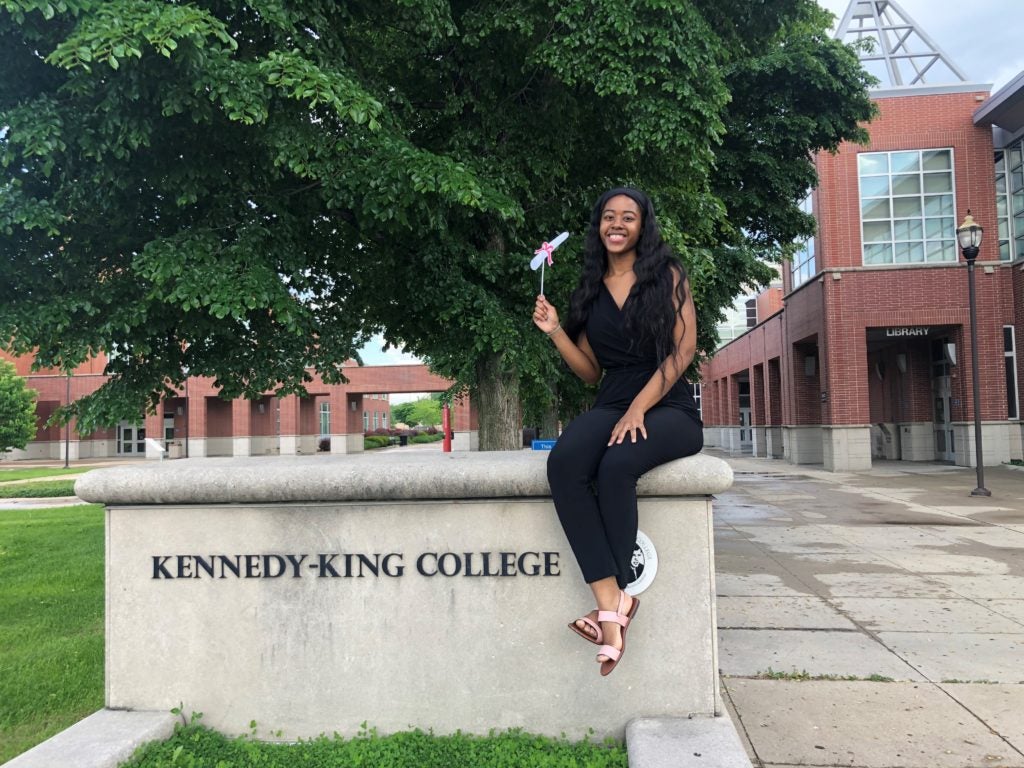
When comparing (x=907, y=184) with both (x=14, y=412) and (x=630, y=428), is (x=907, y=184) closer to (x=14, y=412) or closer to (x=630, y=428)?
(x=630, y=428)

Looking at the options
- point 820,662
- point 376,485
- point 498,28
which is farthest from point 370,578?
point 498,28

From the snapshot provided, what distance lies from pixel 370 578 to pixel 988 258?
74.1ft

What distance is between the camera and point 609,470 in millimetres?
2678

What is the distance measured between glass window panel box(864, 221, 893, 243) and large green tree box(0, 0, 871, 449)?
13624 millimetres

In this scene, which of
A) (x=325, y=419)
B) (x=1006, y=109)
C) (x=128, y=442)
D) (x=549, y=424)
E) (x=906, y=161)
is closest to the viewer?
(x=549, y=424)

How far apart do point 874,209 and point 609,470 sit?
21.8 m

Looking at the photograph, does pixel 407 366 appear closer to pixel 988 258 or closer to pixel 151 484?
pixel 988 258

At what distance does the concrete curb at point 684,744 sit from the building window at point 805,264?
21.6m

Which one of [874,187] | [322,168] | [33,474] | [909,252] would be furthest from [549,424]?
[33,474]

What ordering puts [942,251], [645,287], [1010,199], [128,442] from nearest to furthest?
[645,287]
[1010,199]
[942,251]
[128,442]

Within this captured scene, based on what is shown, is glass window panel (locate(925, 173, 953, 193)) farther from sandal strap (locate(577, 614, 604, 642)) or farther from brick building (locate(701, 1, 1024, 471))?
sandal strap (locate(577, 614, 604, 642))

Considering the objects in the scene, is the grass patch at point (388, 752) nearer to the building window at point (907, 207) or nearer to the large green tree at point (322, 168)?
the large green tree at point (322, 168)

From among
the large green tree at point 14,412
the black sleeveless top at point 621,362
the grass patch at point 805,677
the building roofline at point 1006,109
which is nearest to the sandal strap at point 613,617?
the black sleeveless top at point 621,362

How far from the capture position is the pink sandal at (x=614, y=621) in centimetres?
255
